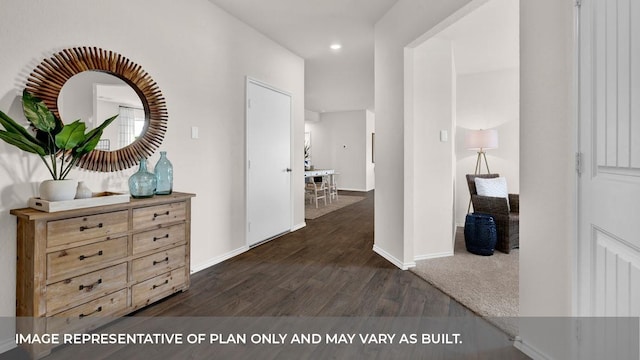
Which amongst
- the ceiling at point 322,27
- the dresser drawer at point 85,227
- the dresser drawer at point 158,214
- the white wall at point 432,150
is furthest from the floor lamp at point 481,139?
the dresser drawer at point 85,227

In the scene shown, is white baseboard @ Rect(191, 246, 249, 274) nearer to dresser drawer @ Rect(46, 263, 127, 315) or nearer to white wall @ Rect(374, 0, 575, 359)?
dresser drawer @ Rect(46, 263, 127, 315)

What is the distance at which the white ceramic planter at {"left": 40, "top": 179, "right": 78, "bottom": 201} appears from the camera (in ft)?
5.32

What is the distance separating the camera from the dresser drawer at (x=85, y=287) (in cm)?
156

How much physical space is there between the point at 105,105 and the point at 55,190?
2.51ft

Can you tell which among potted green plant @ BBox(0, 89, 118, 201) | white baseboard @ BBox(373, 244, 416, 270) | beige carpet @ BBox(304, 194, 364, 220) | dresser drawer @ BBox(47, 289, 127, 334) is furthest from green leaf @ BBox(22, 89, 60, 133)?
beige carpet @ BBox(304, 194, 364, 220)

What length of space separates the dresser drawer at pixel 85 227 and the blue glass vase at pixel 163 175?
40 centimetres

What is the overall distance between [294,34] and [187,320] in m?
3.37

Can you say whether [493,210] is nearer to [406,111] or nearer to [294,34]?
[406,111]

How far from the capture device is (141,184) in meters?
2.09

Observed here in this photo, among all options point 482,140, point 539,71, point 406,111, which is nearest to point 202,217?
point 406,111

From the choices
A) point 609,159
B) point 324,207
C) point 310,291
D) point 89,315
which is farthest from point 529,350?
point 324,207

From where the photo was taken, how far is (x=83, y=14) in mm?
1929

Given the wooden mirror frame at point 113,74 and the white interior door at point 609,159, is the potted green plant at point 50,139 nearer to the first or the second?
the wooden mirror frame at point 113,74

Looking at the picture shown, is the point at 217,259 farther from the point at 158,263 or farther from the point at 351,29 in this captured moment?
the point at 351,29
